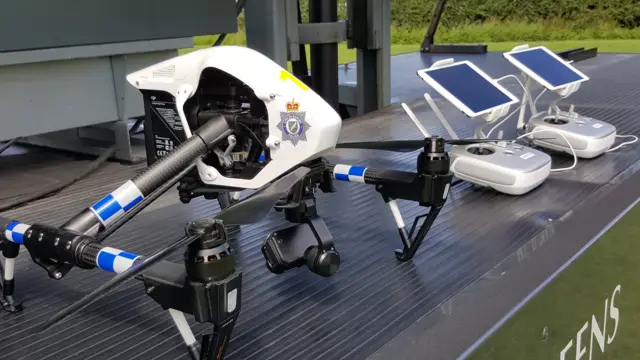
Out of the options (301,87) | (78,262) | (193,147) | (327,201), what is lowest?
(327,201)

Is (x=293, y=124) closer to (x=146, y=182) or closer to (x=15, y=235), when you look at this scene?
(x=146, y=182)

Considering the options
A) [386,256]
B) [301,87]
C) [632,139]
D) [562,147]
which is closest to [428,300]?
[386,256]

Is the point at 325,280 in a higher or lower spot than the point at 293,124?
lower

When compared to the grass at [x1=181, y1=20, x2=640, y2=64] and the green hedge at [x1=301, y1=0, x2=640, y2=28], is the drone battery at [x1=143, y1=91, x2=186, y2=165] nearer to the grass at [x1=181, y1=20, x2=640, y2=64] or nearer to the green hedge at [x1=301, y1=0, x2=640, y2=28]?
the grass at [x1=181, y1=20, x2=640, y2=64]

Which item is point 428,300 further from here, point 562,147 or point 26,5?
point 26,5

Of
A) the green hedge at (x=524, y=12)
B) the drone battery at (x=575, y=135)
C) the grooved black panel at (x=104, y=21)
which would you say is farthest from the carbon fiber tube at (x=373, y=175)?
the green hedge at (x=524, y=12)

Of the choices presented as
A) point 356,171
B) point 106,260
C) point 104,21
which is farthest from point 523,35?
point 106,260
